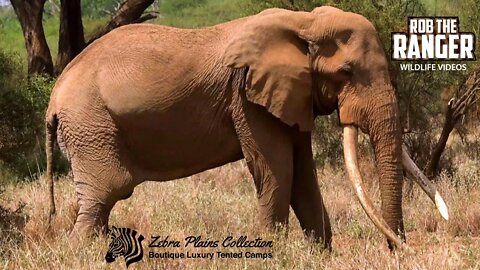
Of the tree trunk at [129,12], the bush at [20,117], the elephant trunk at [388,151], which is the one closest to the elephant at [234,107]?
the elephant trunk at [388,151]

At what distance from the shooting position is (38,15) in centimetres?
1226

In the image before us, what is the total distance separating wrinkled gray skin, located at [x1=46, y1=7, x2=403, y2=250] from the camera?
5.55 meters

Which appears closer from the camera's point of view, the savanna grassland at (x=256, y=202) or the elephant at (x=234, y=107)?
the savanna grassland at (x=256, y=202)

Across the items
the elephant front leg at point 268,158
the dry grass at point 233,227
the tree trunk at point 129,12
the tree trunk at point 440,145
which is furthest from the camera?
the tree trunk at point 129,12

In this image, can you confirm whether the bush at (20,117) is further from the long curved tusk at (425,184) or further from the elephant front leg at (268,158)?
the long curved tusk at (425,184)

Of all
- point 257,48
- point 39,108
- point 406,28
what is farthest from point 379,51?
point 39,108

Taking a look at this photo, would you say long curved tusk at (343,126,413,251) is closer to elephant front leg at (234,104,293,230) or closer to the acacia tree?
elephant front leg at (234,104,293,230)

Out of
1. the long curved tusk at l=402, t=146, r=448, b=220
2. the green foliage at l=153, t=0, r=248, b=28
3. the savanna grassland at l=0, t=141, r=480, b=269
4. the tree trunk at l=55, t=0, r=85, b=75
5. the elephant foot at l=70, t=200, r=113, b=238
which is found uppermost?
the green foliage at l=153, t=0, r=248, b=28

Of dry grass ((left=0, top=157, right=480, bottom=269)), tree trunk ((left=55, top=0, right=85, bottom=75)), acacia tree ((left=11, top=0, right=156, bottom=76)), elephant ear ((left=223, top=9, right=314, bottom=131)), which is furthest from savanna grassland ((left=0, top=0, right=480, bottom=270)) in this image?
elephant ear ((left=223, top=9, right=314, bottom=131))

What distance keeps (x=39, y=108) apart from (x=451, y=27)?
606 cm

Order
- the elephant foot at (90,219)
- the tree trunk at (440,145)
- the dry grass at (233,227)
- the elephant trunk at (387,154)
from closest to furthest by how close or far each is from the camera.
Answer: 1. the dry grass at (233,227)
2. the elephant trunk at (387,154)
3. the elephant foot at (90,219)
4. the tree trunk at (440,145)

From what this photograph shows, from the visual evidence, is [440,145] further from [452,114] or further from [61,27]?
[61,27]

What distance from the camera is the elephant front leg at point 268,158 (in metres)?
5.65

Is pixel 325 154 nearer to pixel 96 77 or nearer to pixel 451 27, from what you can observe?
pixel 451 27
